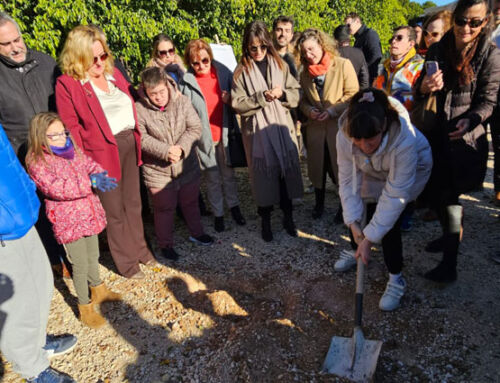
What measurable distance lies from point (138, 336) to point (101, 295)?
54cm

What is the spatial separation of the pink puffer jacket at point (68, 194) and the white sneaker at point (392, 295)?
2226mm

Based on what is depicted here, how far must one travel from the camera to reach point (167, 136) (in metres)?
3.33

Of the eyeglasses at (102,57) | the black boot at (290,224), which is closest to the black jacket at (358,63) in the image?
the black boot at (290,224)

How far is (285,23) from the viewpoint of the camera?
167 inches

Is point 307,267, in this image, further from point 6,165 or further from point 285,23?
point 285,23

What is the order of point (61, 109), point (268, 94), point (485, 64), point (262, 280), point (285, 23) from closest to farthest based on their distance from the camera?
point (485, 64)
point (61, 109)
point (262, 280)
point (268, 94)
point (285, 23)

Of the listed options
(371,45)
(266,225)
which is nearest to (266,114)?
(266,225)

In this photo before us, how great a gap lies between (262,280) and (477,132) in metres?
2.06

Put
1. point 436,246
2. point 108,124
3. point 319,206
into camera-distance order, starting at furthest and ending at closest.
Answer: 1. point 319,206
2. point 436,246
3. point 108,124

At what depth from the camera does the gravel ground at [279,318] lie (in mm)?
2273

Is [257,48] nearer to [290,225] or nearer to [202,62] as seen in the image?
[202,62]

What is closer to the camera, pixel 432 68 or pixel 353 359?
pixel 353 359

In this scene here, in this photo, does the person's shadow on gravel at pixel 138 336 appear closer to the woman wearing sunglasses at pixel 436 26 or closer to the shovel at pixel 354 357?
the shovel at pixel 354 357

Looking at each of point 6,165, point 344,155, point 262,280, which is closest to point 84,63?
point 6,165
